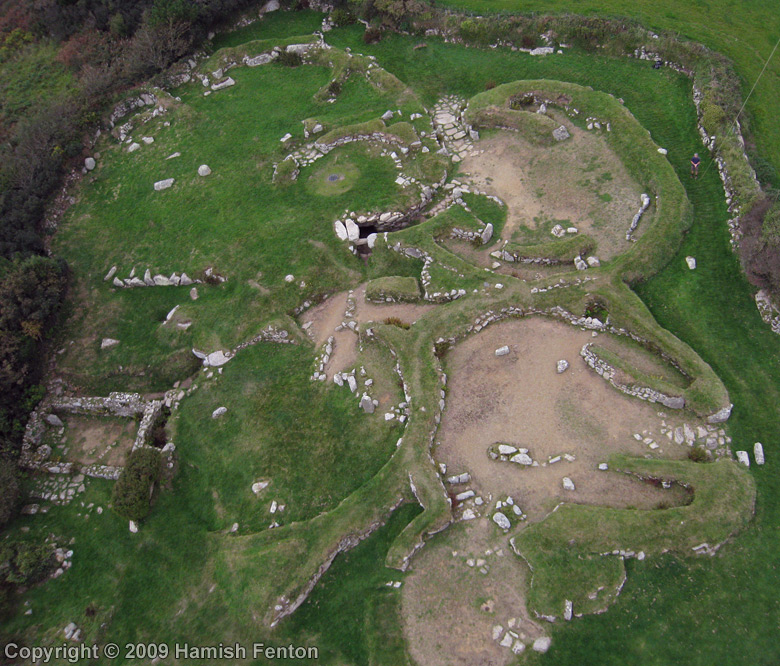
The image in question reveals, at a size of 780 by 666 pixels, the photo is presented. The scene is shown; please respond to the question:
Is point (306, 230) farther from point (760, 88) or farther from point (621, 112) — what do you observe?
point (760, 88)

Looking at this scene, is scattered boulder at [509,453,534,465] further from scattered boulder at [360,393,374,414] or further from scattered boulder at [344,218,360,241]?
scattered boulder at [344,218,360,241]

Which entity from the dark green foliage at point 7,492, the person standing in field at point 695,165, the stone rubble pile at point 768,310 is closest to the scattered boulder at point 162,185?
the dark green foliage at point 7,492

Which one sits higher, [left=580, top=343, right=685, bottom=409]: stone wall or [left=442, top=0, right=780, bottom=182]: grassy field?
[left=442, top=0, right=780, bottom=182]: grassy field

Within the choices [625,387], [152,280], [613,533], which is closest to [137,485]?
[152,280]

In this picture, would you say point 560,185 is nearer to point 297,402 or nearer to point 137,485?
point 297,402

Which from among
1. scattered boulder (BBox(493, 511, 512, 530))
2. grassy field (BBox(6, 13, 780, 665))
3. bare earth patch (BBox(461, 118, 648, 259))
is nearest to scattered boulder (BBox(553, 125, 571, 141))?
bare earth patch (BBox(461, 118, 648, 259))

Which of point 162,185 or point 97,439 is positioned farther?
point 162,185

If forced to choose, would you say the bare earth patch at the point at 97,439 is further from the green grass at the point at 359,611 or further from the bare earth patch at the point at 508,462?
the bare earth patch at the point at 508,462

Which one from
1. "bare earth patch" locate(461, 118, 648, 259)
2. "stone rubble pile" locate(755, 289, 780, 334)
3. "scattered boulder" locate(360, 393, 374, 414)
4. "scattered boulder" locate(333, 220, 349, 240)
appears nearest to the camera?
"scattered boulder" locate(360, 393, 374, 414)
